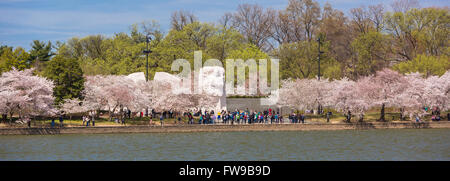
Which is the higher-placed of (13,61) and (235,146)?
(13,61)

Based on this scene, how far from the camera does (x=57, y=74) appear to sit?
2482 inches

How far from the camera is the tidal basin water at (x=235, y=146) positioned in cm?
4191

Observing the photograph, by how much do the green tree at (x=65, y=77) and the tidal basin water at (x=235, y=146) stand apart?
919cm

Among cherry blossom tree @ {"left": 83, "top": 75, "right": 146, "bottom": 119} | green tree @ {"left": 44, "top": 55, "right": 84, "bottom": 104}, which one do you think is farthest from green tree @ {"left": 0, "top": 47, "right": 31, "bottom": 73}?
cherry blossom tree @ {"left": 83, "top": 75, "right": 146, "bottom": 119}

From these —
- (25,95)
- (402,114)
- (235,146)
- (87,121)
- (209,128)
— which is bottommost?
(235,146)

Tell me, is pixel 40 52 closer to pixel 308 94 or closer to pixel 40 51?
pixel 40 51

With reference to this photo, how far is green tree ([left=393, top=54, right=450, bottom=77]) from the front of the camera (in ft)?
253

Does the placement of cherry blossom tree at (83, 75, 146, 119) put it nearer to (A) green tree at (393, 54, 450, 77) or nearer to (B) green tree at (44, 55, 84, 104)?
(B) green tree at (44, 55, 84, 104)

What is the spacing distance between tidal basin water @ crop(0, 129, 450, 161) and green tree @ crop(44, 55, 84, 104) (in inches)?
362

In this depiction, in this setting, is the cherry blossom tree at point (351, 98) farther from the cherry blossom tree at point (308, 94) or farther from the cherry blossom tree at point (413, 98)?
the cherry blossom tree at point (413, 98)

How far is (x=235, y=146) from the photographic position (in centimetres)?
4809

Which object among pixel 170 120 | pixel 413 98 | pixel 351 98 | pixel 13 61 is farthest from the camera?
pixel 13 61

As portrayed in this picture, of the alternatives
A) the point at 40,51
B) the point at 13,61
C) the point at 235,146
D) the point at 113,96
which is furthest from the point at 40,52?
the point at 235,146

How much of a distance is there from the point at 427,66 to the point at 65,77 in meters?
50.0
